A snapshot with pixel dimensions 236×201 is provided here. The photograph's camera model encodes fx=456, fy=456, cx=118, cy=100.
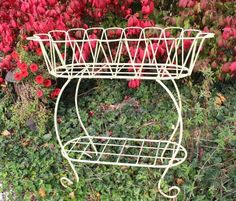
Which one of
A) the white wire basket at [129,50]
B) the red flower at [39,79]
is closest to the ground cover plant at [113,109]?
the red flower at [39,79]

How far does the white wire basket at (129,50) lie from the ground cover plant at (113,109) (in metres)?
0.12

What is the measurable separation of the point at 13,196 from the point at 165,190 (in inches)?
40.2

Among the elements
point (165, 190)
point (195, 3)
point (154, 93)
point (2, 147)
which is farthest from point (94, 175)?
point (195, 3)

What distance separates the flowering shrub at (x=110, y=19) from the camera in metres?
3.12

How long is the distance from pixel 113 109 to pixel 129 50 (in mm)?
942

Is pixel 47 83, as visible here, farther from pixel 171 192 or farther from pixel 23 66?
pixel 171 192

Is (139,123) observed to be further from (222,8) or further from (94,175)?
(222,8)

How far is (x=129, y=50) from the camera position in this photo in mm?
2969

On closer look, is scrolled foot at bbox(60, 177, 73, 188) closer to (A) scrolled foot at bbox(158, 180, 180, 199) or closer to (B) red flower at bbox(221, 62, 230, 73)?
(A) scrolled foot at bbox(158, 180, 180, 199)

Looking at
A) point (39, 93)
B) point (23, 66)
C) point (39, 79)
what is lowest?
point (39, 93)

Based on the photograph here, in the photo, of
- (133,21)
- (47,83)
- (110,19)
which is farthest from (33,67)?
(133,21)

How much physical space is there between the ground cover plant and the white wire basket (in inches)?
4.8

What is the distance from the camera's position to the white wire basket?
2516 millimetres

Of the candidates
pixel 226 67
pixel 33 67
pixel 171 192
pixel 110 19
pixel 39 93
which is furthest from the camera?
pixel 110 19
